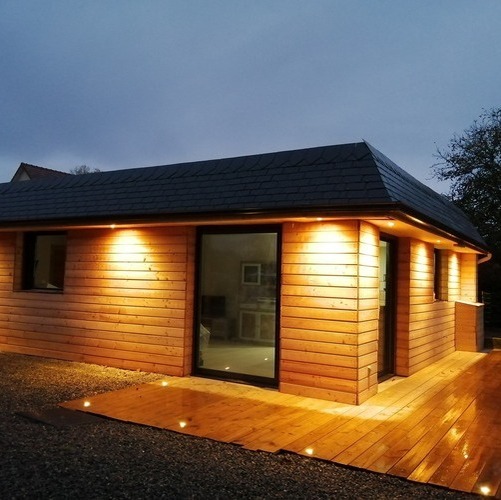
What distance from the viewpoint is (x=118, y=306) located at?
7.21 meters

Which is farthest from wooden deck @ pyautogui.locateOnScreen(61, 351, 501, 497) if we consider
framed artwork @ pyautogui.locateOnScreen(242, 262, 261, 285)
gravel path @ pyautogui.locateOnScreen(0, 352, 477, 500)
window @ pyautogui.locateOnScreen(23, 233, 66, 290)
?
window @ pyautogui.locateOnScreen(23, 233, 66, 290)

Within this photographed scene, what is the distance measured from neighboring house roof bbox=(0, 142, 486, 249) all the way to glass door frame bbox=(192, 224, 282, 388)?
0.46 meters

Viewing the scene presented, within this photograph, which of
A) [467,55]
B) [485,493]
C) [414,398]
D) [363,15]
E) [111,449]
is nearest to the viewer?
[485,493]

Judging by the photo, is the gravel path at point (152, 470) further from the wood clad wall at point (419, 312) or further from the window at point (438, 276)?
the window at point (438, 276)

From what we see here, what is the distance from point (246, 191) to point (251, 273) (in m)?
1.04

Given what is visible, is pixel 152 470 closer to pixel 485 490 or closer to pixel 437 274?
pixel 485 490

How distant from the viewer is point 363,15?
48312 millimetres

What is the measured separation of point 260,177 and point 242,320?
1.86 metres

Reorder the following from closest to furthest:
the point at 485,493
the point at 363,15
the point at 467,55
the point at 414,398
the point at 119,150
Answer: the point at 485,493, the point at 414,398, the point at 363,15, the point at 467,55, the point at 119,150

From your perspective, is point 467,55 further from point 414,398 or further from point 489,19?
point 414,398

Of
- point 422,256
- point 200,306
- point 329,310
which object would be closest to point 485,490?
point 329,310

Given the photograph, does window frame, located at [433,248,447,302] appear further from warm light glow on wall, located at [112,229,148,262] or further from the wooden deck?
warm light glow on wall, located at [112,229,148,262]

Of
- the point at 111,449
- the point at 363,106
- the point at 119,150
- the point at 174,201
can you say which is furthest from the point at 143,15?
the point at 119,150

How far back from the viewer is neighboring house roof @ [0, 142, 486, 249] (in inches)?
210
